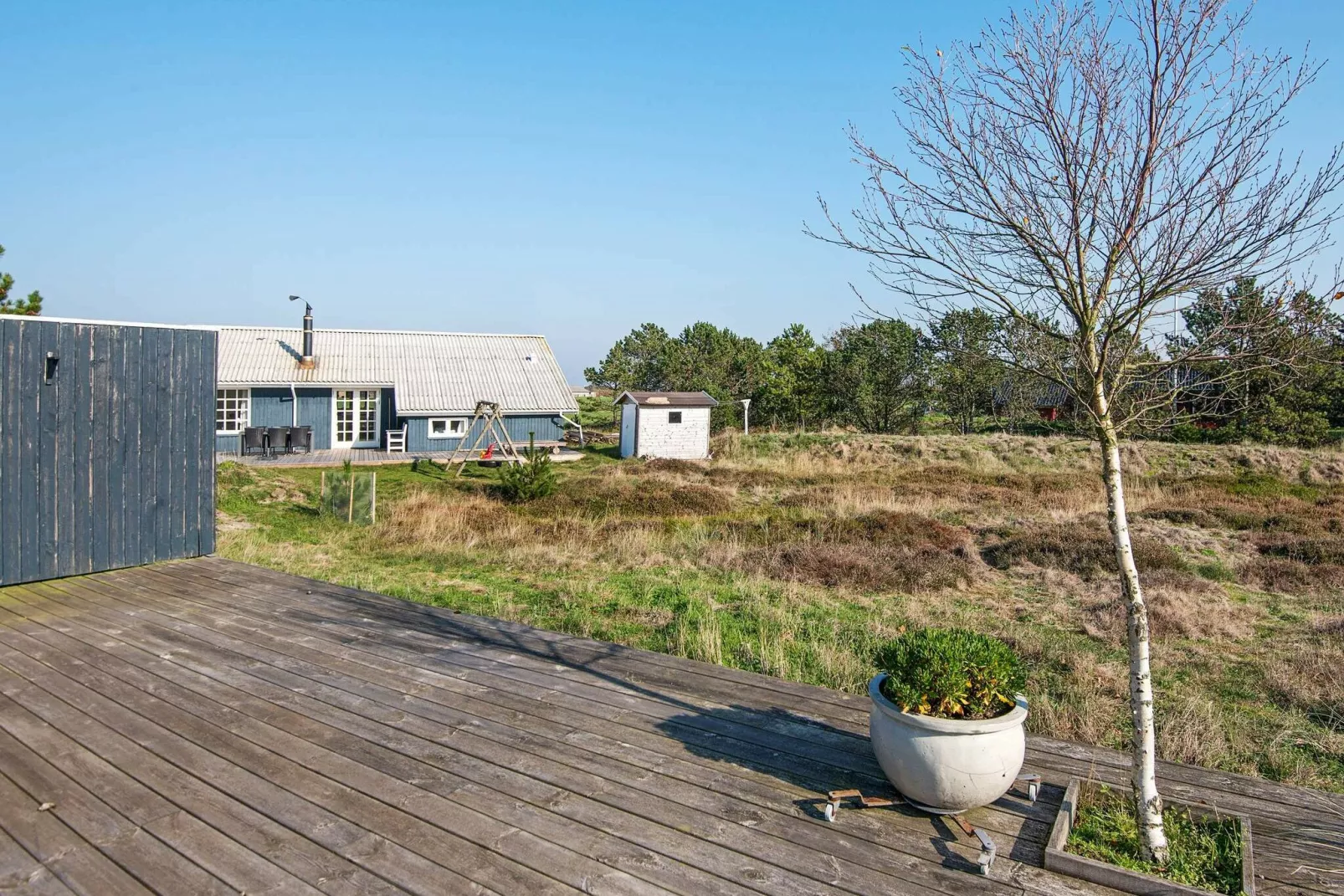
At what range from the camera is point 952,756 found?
3355 mm

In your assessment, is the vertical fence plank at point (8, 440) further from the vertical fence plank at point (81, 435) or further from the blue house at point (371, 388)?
the blue house at point (371, 388)

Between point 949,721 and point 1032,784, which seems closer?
point 949,721

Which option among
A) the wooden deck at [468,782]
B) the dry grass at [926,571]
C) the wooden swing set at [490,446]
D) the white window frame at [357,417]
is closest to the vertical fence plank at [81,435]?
the wooden deck at [468,782]

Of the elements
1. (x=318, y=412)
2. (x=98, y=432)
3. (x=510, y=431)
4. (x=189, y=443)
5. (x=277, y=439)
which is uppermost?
(x=318, y=412)

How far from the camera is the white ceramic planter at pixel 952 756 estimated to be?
132 inches

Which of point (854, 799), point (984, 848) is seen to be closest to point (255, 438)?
point (854, 799)

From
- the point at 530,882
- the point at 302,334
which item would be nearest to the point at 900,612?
the point at 530,882

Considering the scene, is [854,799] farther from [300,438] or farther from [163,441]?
[300,438]

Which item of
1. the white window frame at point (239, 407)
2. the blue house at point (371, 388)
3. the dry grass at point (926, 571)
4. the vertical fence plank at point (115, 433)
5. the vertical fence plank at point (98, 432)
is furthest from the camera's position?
the blue house at point (371, 388)

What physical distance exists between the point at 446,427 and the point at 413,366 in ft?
8.67

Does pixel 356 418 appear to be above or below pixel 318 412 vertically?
below

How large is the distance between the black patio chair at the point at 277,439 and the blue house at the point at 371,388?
4.48ft

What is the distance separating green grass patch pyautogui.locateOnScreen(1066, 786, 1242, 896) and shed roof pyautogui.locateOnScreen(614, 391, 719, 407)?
942 inches

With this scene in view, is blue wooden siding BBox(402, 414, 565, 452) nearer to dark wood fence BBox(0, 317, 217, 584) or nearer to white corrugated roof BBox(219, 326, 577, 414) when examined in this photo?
white corrugated roof BBox(219, 326, 577, 414)
